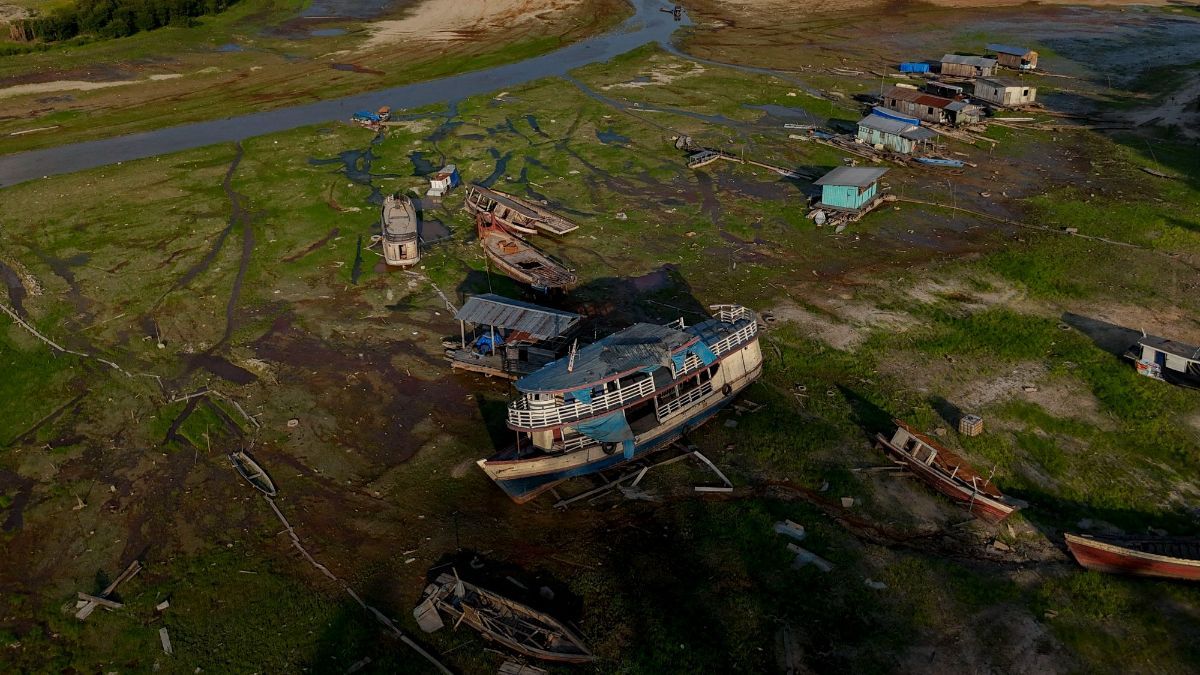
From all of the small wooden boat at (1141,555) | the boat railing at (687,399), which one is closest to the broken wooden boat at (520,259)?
the boat railing at (687,399)

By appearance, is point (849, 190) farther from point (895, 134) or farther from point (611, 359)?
point (611, 359)

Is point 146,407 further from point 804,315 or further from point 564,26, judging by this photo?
point 564,26

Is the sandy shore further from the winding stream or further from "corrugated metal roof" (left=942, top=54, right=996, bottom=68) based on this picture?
"corrugated metal roof" (left=942, top=54, right=996, bottom=68)

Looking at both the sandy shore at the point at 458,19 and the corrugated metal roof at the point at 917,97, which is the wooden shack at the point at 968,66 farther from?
the sandy shore at the point at 458,19

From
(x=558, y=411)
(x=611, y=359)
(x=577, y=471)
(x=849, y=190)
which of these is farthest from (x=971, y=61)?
(x=577, y=471)

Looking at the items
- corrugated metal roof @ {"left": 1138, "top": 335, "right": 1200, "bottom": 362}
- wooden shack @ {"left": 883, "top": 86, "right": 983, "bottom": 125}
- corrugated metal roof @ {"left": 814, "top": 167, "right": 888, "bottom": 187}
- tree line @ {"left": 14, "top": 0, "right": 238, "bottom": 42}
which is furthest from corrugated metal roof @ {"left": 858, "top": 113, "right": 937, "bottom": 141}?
tree line @ {"left": 14, "top": 0, "right": 238, "bottom": 42}
